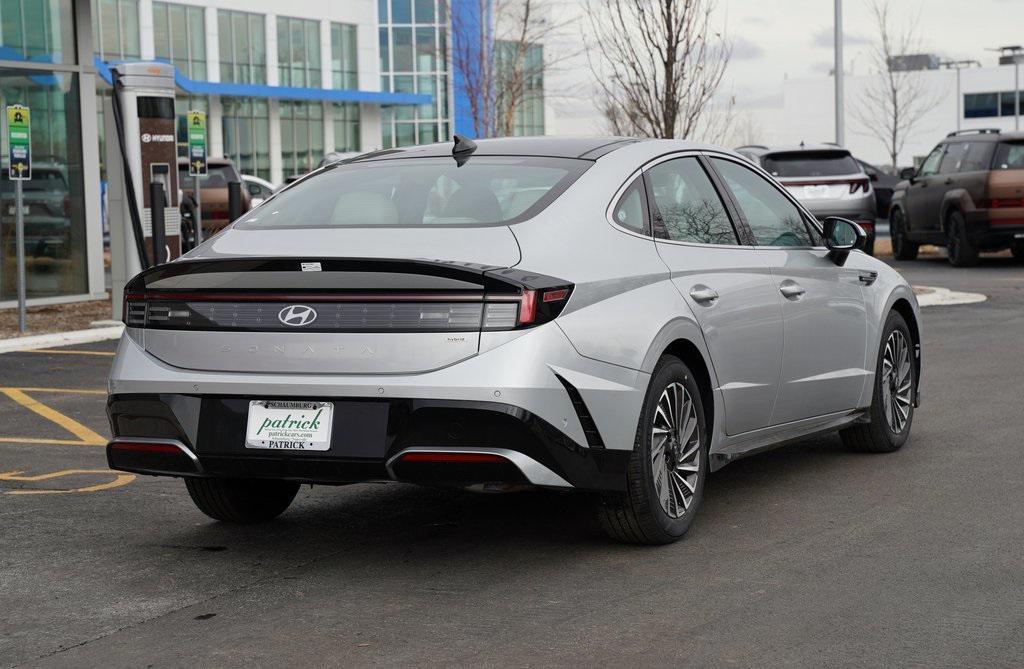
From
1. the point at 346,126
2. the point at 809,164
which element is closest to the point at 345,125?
the point at 346,126

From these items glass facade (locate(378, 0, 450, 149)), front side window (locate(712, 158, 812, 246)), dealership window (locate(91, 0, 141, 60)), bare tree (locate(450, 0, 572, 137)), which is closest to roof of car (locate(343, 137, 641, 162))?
front side window (locate(712, 158, 812, 246))

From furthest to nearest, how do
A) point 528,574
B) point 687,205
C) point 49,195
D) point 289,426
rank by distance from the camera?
point 49,195
point 687,205
point 528,574
point 289,426

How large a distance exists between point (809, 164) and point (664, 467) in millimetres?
17920

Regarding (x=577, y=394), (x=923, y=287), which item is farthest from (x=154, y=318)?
(x=923, y=287)

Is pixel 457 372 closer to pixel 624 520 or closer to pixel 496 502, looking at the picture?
pixel 624 520

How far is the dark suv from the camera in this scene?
21422 mm

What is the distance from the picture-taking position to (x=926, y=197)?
76.6ft

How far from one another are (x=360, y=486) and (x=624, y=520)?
2028 mm

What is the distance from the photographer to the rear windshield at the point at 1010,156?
21422 mm

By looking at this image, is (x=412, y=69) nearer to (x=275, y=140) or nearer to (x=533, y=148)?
(x=275, y=140)

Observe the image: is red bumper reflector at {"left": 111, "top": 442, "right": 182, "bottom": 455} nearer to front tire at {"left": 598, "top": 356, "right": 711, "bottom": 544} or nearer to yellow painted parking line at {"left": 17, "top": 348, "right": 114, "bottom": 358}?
front tire at {"left": 598, "top": 356, "right": 711, "bottom": 544}

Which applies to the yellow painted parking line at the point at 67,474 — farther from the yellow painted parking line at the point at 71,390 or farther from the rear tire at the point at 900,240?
the rear tire at the point at 900,240

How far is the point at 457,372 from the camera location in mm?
5066

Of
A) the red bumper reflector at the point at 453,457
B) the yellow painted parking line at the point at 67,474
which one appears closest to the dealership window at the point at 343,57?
the yellow painted parking line at the point at 67,474
